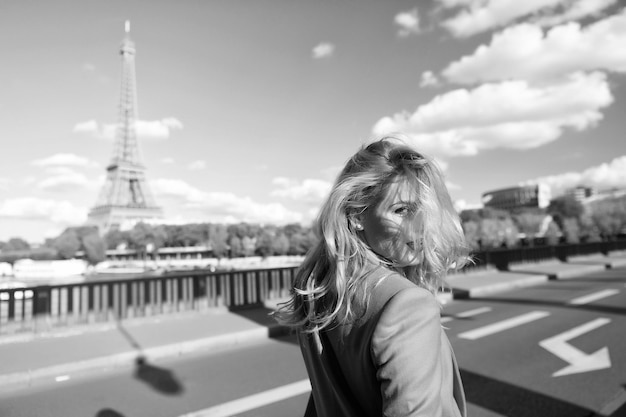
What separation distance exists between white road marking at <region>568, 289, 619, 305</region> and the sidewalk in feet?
27.2

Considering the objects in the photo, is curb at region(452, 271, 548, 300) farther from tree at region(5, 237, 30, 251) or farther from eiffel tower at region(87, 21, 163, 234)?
eiffel tower at region(87, 21, 163, 234)

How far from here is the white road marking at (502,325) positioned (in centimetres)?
826

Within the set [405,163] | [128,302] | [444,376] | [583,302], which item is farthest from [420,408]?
[583,302]

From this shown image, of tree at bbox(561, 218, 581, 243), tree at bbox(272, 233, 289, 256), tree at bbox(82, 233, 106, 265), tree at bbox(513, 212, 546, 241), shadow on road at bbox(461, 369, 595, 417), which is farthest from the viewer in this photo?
tree at bbox(513, 212, 546, 241)

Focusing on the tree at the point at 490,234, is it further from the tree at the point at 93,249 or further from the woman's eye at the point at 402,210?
the woman's eye at the point at 402,210

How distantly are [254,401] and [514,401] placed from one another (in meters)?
2.85

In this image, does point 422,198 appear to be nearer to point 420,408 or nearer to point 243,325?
point 420,408

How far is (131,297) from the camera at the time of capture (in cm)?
1000

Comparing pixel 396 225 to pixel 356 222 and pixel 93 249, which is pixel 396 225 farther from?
pixel 93 249

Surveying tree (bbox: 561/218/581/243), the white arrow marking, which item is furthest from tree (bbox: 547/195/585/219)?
the white arrow marking

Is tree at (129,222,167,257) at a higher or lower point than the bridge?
higher

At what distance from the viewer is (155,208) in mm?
75750

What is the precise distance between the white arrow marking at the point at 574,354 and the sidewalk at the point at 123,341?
7.57 feet

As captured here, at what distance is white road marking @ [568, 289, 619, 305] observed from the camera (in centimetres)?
1215
